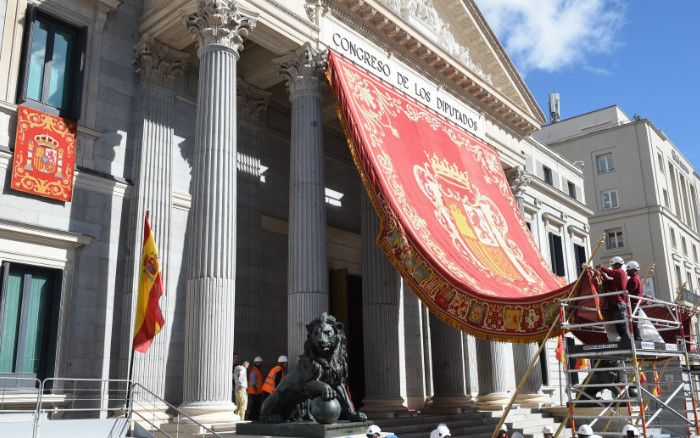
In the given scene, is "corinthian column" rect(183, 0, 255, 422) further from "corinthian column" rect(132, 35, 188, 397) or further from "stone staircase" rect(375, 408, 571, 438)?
"stone staircase" rect(375, 408, 571, 438)

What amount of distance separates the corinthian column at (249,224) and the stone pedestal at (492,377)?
820 cm

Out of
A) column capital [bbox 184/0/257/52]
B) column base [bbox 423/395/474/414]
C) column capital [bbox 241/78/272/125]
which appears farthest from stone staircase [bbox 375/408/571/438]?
column capital [bbox 184/0/257/52]

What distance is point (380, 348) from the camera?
17.3 meters

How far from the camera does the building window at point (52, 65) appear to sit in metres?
13.6

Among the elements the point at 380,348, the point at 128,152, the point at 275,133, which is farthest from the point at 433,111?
the point at 128,152

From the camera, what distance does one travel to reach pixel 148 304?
12.1 metres

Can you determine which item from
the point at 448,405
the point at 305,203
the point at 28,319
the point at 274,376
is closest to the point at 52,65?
the point at 28,319

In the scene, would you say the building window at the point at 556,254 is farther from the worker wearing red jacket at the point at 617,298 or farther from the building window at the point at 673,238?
the worker wearing red jacket at the point at 617,298

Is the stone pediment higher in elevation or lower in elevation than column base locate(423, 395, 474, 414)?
higher

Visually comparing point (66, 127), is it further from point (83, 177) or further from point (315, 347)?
point (315, 347)

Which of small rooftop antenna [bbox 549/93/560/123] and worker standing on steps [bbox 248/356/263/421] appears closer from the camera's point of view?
worker standing on steps [bbox 248/356/263/421]

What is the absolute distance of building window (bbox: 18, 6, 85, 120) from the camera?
13633 millimetres

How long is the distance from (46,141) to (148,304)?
4.33m

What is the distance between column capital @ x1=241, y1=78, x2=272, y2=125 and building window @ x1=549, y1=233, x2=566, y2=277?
18757mm
